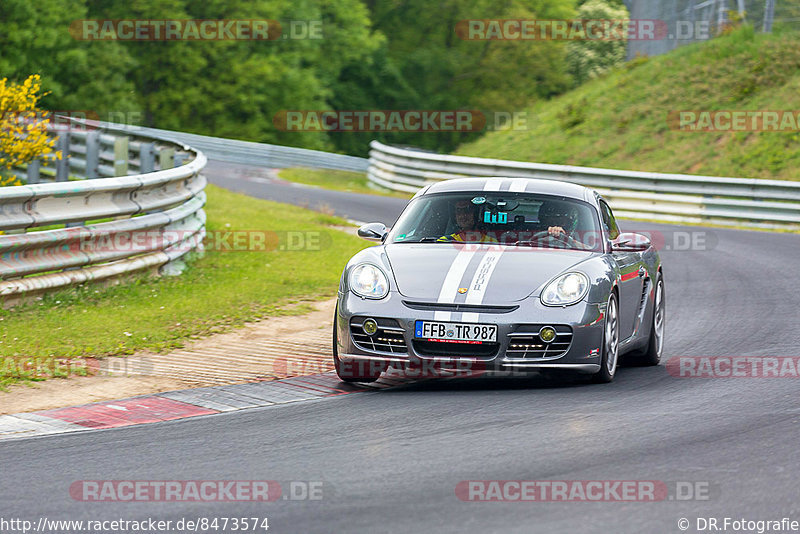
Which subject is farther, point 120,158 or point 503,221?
point 120,158

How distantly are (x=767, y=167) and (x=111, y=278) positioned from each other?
20788 millimetres

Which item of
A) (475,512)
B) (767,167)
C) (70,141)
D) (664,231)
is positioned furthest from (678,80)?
(475,512)

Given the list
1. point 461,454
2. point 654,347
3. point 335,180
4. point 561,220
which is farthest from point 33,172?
point 335,180

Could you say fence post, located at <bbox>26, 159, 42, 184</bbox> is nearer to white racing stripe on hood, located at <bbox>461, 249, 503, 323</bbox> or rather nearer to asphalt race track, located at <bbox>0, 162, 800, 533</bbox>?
asphalt race track, located at <bbox>0, 162, 800, 533</bbox>

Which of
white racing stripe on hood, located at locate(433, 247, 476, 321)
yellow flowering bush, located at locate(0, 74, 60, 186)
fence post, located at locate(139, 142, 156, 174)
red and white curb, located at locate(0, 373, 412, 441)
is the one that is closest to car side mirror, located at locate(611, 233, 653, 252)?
white racing stripe on hood, located at locate(433, 247, 476, 321)

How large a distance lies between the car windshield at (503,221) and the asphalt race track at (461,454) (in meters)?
1.06

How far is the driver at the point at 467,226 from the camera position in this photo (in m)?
8.69

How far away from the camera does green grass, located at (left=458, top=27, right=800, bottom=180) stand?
29.7m

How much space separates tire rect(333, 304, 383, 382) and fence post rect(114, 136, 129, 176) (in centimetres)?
921

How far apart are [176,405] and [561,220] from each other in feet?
10.4

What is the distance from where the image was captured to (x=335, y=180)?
34.6 meters

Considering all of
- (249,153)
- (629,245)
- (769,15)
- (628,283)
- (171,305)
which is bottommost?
(249,153)

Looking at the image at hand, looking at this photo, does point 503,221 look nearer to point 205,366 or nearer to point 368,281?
point 368,281

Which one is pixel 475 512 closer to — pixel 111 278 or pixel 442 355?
pixel 442 355
